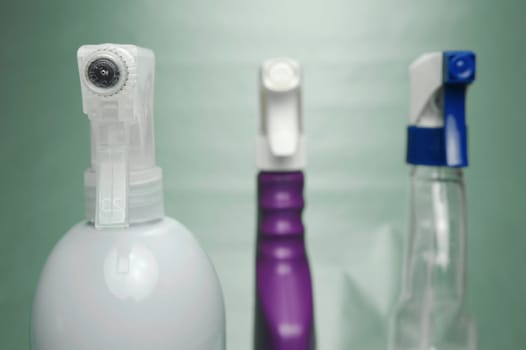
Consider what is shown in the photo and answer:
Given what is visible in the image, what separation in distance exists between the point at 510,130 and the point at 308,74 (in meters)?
0.18

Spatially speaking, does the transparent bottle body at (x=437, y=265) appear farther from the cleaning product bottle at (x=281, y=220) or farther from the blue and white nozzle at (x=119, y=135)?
the blue and white nozzle at (x=119, y=135)

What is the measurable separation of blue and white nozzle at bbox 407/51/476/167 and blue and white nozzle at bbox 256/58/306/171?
0.26 ft

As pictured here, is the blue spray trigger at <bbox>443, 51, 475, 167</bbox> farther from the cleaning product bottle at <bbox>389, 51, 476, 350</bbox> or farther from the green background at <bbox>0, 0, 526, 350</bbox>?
the green background at <bbox>0, 0, 526, 350</bbox>

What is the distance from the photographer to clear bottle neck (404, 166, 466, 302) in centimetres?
47

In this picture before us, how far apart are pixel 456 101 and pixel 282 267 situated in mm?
160

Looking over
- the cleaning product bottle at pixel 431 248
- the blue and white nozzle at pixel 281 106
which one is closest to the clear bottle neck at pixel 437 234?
the cleaning product bottle at pixel 431 248

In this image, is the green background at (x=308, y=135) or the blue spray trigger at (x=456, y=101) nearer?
the blue spray trigger at (x=456, y=101)

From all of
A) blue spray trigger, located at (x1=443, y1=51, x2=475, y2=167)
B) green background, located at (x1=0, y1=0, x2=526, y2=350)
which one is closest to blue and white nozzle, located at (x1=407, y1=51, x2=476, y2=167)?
blue spray trigger, located at (x1=443, y1=51, x2=475, y2=167)

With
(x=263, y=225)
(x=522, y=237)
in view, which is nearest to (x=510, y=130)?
(x=522, y=237)

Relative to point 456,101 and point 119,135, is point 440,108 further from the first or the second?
point 119,135

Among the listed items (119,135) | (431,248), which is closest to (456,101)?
(431,248)

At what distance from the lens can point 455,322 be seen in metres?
0.48

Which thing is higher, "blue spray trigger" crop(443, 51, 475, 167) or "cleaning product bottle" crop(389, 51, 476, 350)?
"blue spray trigger" crop(443, 51, 475, 167)

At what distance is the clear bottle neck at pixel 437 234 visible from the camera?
0.47 meters
